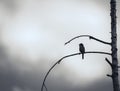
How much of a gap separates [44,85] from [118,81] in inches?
155

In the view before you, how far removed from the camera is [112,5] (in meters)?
18.4

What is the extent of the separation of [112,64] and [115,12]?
279 cm

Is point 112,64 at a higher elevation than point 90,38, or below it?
below

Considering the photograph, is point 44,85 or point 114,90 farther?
point 44,85

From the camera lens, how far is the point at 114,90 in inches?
682

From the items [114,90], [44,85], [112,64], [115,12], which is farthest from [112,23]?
[44,85]

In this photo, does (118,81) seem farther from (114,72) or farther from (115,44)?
(115,44)

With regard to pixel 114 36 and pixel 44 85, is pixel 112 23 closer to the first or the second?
pixel 114 36

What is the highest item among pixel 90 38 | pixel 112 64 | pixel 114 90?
pixel 90 38

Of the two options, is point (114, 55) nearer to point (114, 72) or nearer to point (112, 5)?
point (114, 72)

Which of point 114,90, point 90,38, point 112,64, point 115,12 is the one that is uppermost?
point 115,12

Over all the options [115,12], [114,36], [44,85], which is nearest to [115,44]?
[114,36]

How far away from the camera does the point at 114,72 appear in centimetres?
1750

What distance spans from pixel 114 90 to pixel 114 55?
179cm
